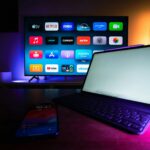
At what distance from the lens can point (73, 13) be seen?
2.48 meters

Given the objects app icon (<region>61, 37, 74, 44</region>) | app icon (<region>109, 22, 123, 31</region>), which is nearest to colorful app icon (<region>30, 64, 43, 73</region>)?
app icon (<region>61, 37, 74, 44</region>)

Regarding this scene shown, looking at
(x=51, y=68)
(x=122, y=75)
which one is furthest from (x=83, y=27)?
(x=122, y=75)

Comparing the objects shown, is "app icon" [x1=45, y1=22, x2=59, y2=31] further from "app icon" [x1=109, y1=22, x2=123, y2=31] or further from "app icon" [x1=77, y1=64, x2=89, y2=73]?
"app icon" [x1=109, y1=22, x2=123, y2=31]

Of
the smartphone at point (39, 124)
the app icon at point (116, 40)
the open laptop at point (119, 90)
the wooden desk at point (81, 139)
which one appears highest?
the app icon at point (116, 40)

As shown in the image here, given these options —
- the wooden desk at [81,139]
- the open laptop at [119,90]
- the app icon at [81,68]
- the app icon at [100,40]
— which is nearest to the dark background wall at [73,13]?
the app icon at [100,40]

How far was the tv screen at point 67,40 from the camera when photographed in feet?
7.50

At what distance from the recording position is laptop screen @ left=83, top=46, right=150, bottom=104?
1.88ft

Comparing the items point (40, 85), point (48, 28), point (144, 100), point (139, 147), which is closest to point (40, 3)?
point (48, 28)

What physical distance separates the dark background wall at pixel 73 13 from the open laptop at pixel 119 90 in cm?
179

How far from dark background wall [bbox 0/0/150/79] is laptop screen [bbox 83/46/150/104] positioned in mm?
1795

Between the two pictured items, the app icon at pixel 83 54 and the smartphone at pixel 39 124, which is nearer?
the smartphone at pixel 39 124

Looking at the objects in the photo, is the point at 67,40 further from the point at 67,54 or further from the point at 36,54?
the point at 36,54

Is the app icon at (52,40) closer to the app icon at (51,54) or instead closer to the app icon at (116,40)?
the app icon at (51,54)

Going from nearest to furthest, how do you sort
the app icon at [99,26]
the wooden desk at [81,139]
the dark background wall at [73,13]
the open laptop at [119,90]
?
the wooden desk at [81,139], the open laptop at [119,90], the app icon at [99,26], the dark background wall at [73,13]
